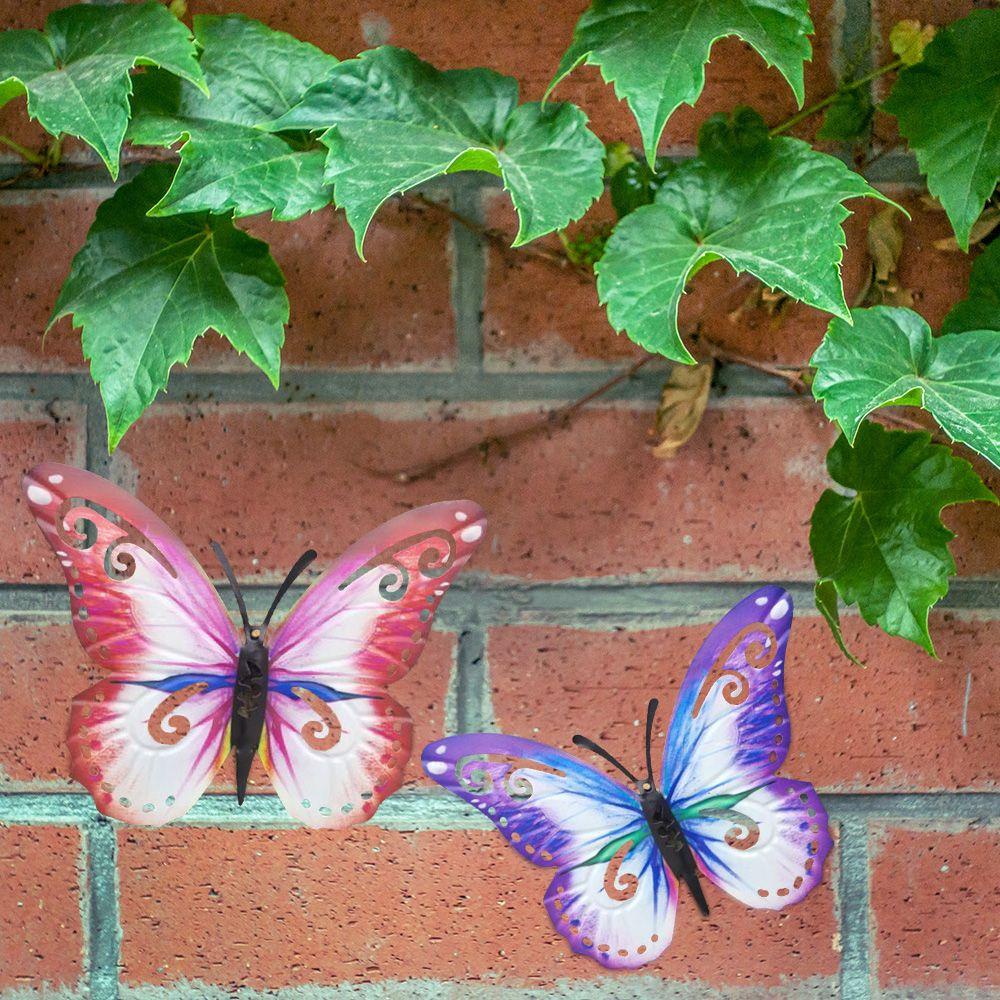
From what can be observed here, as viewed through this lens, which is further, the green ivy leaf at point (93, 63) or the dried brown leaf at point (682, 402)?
the dried brown leaf at point (682, 402)

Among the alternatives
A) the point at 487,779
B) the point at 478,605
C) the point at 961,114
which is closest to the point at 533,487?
the point at 478,605

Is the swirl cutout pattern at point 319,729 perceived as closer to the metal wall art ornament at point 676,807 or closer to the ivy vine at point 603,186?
the metal wall art ornament at point 676,807

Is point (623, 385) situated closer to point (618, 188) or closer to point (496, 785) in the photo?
point (618, 188)

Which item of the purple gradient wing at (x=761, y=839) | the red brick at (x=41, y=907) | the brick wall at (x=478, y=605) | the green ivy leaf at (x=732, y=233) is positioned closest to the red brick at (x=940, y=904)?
the brick wall at (x=478, y=605)

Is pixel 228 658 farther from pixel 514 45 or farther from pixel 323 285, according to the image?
pixel 514 45

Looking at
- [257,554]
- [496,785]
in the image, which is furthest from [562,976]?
[257,554]
